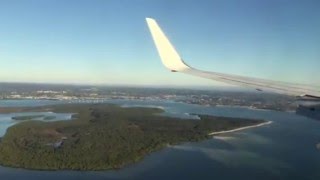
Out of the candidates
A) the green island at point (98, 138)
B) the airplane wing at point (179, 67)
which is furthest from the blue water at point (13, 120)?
the airplane wing at point (179, 67)

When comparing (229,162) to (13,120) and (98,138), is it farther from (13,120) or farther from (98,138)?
(13,120)

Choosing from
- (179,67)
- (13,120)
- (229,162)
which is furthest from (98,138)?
(179,67)

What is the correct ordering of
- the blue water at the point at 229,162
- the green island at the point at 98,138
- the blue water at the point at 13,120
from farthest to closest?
1. the blue water at the point at 13,120
2. the green island at the point at 98,138
3. the blue water at the point at 229,162

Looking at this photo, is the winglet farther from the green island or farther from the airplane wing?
the green island

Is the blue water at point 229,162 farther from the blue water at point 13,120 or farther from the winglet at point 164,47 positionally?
the blue water at point 13,120

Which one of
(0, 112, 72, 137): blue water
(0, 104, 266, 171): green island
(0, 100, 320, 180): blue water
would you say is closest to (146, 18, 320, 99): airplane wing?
(0, 100, 320, 180): blue water

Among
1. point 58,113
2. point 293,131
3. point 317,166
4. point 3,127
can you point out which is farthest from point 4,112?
point 317,166
